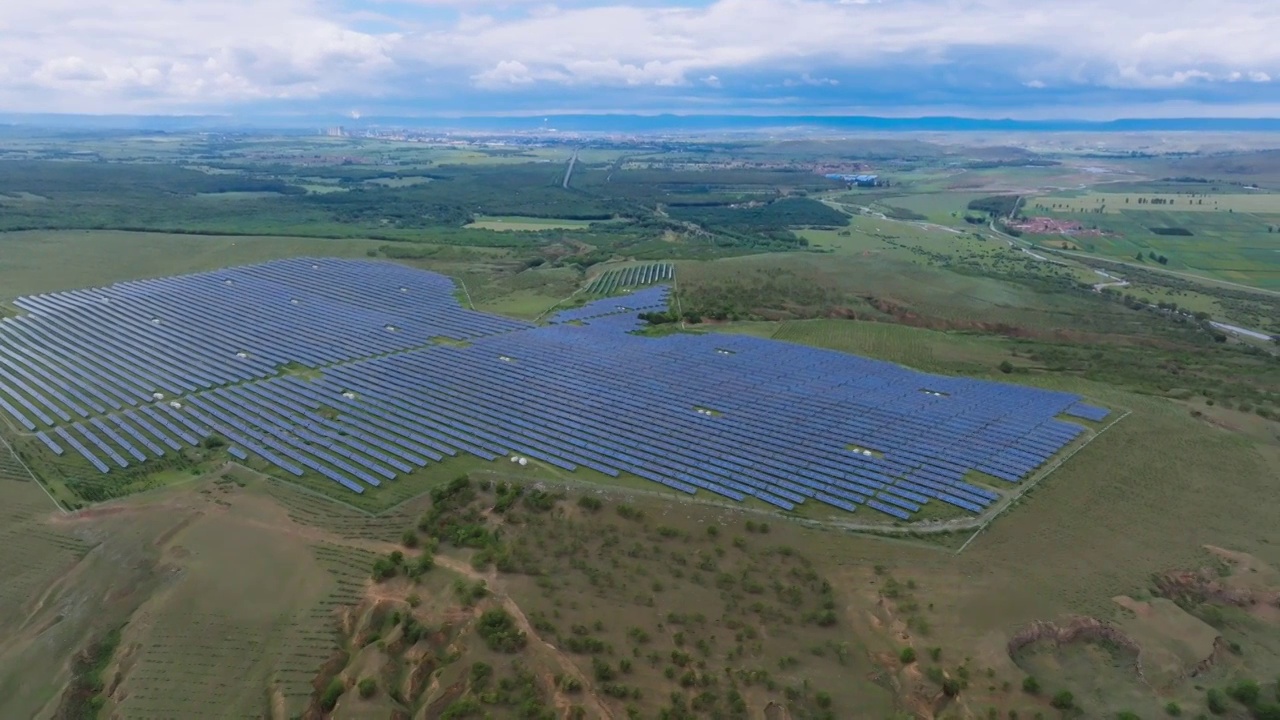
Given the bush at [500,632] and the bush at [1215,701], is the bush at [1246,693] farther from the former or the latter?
the bush at [500,632]

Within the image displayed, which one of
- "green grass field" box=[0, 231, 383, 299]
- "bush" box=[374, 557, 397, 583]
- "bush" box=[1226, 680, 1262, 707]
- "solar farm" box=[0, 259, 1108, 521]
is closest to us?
"bush" box=[1226, 680, 1262, 707]

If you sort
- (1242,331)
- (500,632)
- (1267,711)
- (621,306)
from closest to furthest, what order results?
1. (1267,711)
2. (500,632)
3. (1242,331)
4. (621,306)

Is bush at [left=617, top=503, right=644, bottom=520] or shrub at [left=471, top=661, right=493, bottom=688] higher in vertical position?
bush at [left=617, top=503, right=644, bottom=520]

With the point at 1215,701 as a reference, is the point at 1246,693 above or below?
above

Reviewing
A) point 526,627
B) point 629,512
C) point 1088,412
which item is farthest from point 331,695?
point 1088,412

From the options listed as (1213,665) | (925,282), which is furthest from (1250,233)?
(1213,665)

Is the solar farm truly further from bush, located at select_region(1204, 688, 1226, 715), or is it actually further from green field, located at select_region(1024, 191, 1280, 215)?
green field, located at select_region(1024, 191, 1280, 215)

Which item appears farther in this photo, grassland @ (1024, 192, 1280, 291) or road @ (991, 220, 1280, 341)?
grassland @ (1024, 192, 1280, 291)

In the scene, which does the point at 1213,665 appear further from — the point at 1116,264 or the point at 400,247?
the point at 400,247

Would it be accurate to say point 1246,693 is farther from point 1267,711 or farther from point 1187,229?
point 1187,229

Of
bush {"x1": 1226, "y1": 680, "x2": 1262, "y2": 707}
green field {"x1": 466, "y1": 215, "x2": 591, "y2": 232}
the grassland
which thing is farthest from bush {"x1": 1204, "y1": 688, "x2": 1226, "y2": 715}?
green field {"x1": 466, "y1": 215, "x2": 591, "y2": 232}
